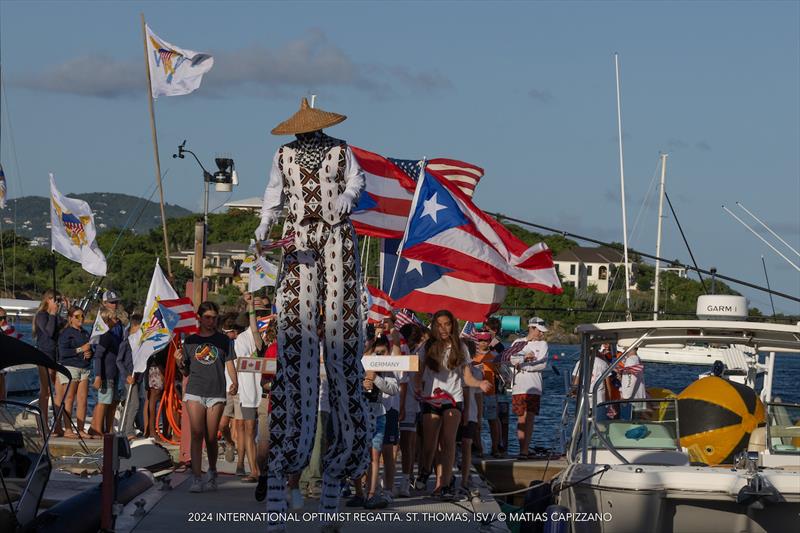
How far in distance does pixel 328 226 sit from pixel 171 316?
7176 millimetres

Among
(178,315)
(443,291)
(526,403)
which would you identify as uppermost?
(443,291)

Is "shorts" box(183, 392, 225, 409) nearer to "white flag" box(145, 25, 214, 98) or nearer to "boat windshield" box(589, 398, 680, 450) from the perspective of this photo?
"boat windshield" box(589, 398, 680, 450)

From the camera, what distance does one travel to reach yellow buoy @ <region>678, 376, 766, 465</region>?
1091 centimetres

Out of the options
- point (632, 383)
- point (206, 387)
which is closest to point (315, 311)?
point (206, 387)

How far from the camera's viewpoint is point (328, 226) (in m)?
9.91

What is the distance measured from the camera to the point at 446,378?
13.4 meters

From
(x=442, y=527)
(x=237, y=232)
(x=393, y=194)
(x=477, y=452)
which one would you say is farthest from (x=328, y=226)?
(x=237, y=232)

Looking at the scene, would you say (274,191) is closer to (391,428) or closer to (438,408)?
(391,428)

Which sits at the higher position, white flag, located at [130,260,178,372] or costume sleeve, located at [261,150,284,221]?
costume sleeve, located at [261,150,284,221]

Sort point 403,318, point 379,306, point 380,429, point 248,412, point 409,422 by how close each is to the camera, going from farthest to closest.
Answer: point 379,306, point 403,318, point 409,422, point 248,412, point 380,429

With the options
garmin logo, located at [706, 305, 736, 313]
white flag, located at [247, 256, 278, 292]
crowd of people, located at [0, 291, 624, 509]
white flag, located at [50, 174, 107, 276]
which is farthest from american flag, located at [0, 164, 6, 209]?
garmin logo, located at [706, 305, 736, 313]

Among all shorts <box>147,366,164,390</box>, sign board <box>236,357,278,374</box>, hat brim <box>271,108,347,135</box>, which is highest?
hat brim <box>271,108,347,135</box>

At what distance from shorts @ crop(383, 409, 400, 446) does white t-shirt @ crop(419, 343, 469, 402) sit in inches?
25.7

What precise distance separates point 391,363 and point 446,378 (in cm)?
282
